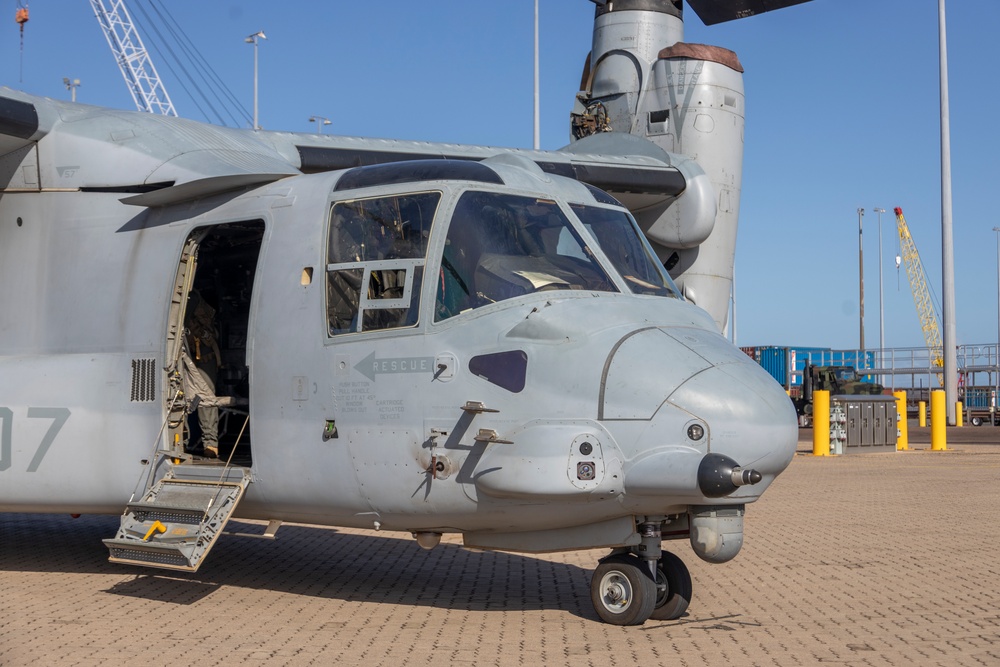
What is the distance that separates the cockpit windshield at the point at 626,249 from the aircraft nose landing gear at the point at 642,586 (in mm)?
1719

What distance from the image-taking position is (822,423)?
25875mm

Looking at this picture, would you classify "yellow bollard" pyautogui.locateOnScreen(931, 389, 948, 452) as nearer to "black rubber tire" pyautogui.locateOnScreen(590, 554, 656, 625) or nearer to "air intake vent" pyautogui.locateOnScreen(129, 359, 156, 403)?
"black rubber tire" pyautogui.locateOnScreen(590, 554, 656, 625)

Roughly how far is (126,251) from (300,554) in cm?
343

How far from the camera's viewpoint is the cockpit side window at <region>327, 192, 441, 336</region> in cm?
730

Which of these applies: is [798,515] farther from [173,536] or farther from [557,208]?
[173,536]

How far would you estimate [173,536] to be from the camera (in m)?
7.61

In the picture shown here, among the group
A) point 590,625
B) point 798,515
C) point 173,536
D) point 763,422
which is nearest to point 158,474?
point 173,536

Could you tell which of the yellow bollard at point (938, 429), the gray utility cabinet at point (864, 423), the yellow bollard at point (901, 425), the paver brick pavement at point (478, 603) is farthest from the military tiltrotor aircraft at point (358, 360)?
the yellow bollard at point (938, 429)

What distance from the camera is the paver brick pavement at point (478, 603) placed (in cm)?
626

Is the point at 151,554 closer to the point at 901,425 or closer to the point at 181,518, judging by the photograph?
the point at 181,518

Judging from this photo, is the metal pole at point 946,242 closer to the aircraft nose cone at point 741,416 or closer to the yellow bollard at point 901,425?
the yellow bollard at point 901,425

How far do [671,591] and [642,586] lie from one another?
39 centimetres

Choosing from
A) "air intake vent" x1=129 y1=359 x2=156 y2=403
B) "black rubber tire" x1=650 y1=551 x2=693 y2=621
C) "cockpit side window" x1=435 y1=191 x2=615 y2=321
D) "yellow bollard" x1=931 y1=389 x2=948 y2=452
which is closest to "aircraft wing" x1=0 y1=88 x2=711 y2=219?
"cockpit side window" x1=435 y1=191 x2=615 y2=321

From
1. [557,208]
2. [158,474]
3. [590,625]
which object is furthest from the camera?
[158,474]
